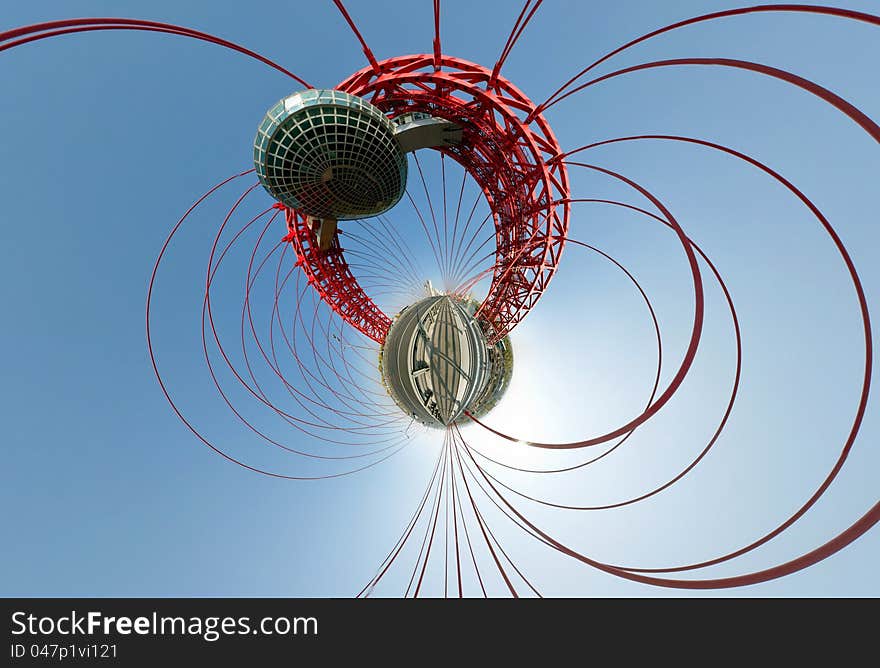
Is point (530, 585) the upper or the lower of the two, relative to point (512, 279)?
lower

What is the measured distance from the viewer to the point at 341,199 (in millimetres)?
6242

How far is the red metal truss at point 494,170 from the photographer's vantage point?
7.69 metres

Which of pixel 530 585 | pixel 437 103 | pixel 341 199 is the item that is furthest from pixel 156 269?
pixel 530 585

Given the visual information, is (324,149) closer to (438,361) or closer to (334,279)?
(438,361)

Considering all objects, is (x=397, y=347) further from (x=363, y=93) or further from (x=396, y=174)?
(x=363, y=93)

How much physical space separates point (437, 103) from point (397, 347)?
6.28 meters

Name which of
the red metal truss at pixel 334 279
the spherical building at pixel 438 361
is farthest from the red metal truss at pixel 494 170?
the spherical building at pixel 438 361

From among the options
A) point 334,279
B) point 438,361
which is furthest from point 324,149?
point 334,279

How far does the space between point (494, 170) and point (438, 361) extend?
630 centimetres

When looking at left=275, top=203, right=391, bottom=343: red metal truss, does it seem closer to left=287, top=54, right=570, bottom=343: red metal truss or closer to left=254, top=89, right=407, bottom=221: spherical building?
left=287, top=54, right=570, bottom=343: red metal truss

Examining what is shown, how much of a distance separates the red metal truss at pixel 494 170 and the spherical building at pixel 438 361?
321 cm

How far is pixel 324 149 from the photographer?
211 inches

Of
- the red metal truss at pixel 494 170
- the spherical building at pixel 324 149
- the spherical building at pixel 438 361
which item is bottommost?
the spherical building at pixel 438 361

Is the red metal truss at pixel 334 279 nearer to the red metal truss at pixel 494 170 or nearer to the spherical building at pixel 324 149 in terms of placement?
the red metal truss at pixel 494 170
